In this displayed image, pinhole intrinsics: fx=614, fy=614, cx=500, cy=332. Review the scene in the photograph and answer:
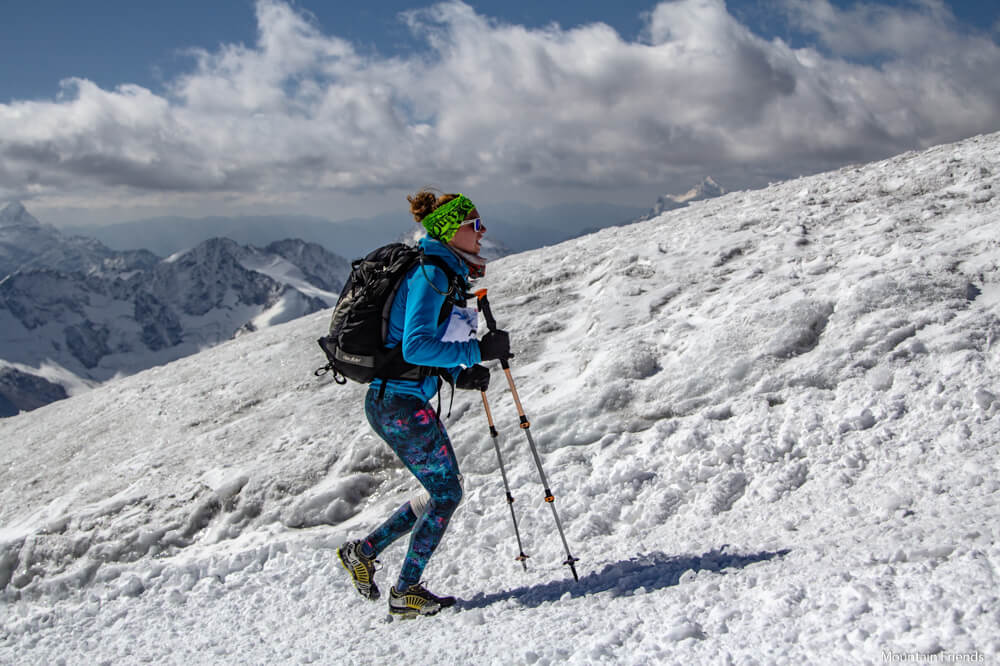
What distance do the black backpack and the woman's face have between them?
25 centimetres

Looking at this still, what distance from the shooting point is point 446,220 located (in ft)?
16.8

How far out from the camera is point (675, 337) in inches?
369

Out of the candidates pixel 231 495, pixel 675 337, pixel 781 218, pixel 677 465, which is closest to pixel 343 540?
pixel 231 495

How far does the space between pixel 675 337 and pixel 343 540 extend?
553 cm

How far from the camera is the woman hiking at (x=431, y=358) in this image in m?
4.80

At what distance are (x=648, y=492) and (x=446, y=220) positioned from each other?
3805mm

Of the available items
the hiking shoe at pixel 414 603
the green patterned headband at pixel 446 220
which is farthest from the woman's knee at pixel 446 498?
the green patterned headband at pixel 446 220

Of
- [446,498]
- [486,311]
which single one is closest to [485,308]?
[486,311]

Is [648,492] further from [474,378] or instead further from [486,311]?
[486,311]

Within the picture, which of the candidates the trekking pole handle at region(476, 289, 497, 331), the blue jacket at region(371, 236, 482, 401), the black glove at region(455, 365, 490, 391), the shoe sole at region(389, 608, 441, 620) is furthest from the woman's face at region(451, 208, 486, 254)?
the shoe sole at region(389, 608, 441, 620)

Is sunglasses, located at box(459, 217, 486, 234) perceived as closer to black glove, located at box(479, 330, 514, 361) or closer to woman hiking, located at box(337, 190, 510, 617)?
woman hiking, located at box(337, 190, 510, 617)

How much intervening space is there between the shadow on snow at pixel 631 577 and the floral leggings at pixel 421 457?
0.74m

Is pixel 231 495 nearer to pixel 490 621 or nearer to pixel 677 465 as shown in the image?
pixel 490 621

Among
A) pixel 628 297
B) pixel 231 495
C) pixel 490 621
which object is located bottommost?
pixel 490 621
